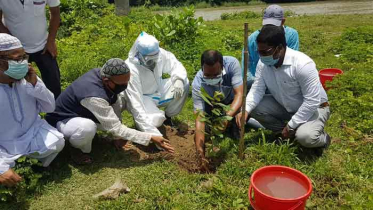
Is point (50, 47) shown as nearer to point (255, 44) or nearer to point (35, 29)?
point (35, 29)

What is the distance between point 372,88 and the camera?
4.70 metres

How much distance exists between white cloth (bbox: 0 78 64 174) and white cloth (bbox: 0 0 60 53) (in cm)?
92

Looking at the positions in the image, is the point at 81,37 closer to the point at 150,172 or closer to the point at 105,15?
the point at 105,15

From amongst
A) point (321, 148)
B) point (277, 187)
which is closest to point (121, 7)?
point (321, 148)

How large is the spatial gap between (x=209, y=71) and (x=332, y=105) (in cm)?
216

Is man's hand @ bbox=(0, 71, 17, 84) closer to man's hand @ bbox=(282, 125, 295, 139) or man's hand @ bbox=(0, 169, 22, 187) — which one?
man's hand @ bbox=(0, 169, 22, 187)

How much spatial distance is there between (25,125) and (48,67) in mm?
1083

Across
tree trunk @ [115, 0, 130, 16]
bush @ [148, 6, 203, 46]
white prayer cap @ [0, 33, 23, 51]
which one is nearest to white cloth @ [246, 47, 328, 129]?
white prayer cap @ [0, 33, 23, 51]

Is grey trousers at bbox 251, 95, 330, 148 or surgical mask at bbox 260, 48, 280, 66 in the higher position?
surgical mask at bbox 260, 48, 280, 66

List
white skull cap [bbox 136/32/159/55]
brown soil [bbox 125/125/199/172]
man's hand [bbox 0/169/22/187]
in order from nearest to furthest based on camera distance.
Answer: man's hand [bbox 0/169/22/187], brown soil [bbox 125/125/199/172], white skull cap [bbox 136/32/159/55]

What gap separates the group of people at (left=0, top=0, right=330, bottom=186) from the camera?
9.72 ft

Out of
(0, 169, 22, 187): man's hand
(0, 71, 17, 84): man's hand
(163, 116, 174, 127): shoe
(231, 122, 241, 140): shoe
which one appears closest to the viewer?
(0, 169, 22, 187): man's hand

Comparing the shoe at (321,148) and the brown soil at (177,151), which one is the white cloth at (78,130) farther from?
the shoe at (321,148)

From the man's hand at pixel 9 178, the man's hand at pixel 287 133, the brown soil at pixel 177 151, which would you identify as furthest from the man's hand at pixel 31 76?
the man's hand at pixel 287 133
